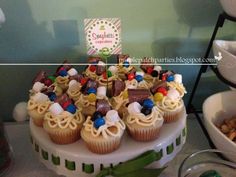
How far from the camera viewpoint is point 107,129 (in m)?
0.75

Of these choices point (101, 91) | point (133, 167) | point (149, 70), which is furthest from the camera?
point (149, 70)

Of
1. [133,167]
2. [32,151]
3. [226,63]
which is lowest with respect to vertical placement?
[32,151]

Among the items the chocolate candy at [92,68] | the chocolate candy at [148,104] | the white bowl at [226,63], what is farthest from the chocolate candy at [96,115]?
the white bowl at [226,63]

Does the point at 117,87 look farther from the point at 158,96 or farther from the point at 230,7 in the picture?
the point at 230,7

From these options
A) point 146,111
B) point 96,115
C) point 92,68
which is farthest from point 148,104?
point 92,68

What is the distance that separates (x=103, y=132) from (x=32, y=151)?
0.30m

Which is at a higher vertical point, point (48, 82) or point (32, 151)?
point (48, 82)

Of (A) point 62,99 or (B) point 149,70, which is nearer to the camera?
(A) point 62,99

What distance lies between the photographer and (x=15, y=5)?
0.99 m

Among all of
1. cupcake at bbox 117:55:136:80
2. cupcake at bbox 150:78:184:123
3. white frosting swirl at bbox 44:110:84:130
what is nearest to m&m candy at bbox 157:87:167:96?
cupcake at bbox 150:78:184:123

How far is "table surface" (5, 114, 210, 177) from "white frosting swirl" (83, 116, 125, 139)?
19 cm

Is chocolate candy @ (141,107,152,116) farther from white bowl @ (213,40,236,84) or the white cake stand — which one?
white bowl @ (213,40,236,84)

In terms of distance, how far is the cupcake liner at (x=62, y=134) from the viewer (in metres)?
0.77

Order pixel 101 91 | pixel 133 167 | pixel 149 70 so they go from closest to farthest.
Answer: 1. pixel 133 167
2. pixel 101 91
3. pixel 149 70
